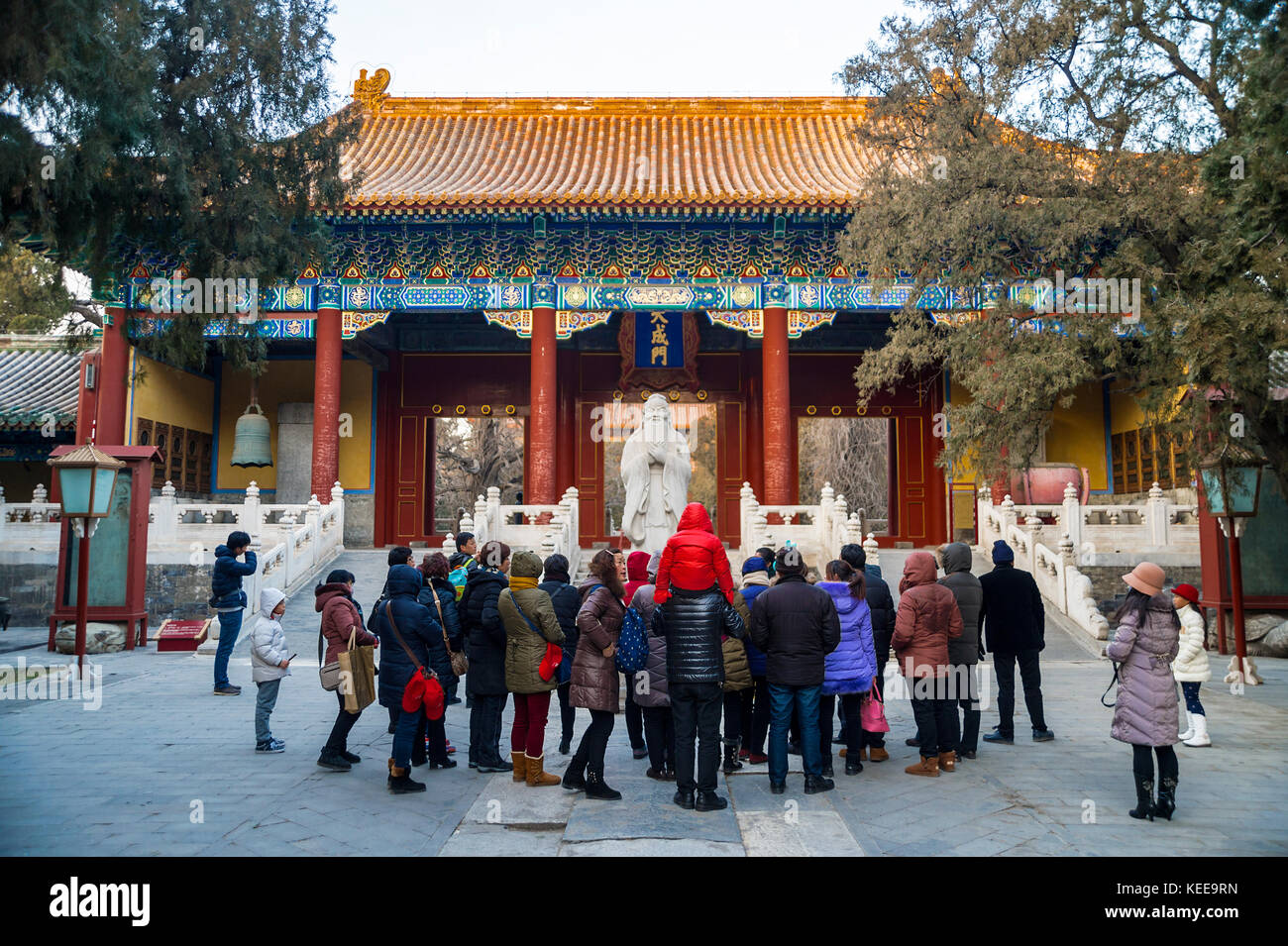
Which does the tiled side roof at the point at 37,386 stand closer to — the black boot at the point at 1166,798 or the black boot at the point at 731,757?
the black boot at the point at 731,757

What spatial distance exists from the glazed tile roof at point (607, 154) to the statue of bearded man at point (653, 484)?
4349 mm

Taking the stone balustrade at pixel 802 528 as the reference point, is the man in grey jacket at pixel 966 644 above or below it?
below

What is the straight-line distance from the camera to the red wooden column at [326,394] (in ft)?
45.3

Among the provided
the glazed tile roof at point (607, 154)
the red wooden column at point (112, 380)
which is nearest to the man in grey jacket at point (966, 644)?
the glazed tile roof at point (607, 154)

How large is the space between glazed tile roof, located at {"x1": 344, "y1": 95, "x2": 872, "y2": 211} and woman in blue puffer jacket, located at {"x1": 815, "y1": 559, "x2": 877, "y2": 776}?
9.03m

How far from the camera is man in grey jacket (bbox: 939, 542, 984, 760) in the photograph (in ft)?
17.5

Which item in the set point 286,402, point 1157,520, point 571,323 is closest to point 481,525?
point 571,323

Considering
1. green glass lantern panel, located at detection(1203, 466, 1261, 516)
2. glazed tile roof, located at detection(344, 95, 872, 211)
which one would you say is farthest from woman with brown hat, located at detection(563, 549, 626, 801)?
glazed tile roof, located at detection(344, 95, 872, 211)

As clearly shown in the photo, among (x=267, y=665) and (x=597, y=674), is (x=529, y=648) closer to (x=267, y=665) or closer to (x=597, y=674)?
(x=597, y=674)

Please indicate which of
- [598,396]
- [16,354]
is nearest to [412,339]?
[598,396]

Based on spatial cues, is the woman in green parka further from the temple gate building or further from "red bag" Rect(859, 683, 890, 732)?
the temple gate building

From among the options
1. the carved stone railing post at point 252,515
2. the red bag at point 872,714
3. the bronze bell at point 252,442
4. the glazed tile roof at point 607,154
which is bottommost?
the red bag at point 872,714

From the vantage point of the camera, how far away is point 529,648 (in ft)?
15.5

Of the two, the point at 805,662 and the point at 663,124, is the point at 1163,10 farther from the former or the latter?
the point at 663,124
